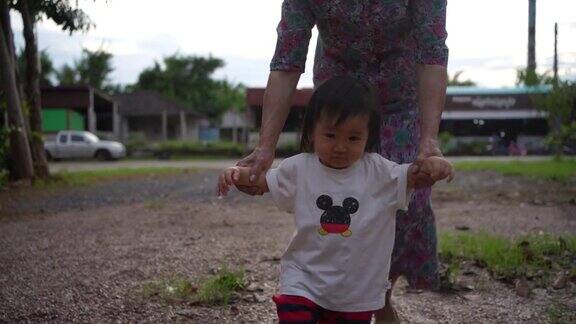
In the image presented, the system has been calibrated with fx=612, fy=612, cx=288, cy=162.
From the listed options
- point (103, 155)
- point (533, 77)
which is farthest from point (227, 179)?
point (103, 155)

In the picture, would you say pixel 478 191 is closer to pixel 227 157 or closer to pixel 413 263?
pixel 413 263

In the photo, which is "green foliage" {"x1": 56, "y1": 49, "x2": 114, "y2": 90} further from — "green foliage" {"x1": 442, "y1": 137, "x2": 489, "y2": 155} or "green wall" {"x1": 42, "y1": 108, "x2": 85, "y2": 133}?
"green foliage" {"x1": 442, "y1": 137, "x2": 489, "y2": 155}

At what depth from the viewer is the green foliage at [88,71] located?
167 ft

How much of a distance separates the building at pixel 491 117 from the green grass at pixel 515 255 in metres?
25.0

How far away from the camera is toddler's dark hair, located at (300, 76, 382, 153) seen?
6.27 ft

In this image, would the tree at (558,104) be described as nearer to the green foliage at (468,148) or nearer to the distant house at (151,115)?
the green foliage at (468,148)

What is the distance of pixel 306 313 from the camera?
1882mm

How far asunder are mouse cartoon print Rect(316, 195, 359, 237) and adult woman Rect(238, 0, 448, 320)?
239 mm

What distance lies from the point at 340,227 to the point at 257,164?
360 millimetres

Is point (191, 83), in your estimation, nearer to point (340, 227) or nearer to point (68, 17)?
point (68, 17)

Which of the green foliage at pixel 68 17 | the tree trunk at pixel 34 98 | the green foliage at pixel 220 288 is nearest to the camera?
the green foliage at pixel 220 288

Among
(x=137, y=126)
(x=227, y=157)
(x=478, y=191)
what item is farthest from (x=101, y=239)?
(x=137, y=126)

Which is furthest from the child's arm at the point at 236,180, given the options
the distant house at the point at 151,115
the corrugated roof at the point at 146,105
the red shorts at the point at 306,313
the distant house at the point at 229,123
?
the distant house at the point at 229,123

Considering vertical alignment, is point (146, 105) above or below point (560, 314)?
above
